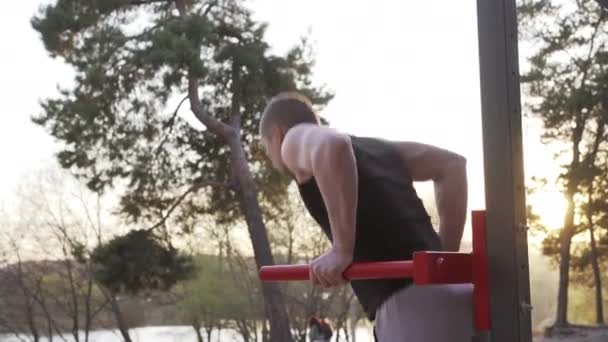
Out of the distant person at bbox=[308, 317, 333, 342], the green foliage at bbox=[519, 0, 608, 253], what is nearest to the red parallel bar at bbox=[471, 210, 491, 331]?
the green foliage at bbox=[519, 0, 608, 253]

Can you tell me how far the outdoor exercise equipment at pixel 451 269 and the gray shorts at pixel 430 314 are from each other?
30 mm

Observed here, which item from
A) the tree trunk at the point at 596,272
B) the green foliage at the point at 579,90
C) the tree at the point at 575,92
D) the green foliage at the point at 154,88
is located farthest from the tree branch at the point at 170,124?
the tree at the point at 575,92

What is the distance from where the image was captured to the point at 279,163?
1386 mm

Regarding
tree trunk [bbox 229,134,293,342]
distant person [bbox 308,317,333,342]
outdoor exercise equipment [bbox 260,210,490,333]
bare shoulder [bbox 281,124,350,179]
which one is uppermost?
tree trunk [bbox 229,134,293,342]

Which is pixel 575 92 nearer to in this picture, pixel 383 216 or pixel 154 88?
pixel 383 216

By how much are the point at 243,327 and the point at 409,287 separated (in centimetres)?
2138

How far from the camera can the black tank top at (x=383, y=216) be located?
4.25ft

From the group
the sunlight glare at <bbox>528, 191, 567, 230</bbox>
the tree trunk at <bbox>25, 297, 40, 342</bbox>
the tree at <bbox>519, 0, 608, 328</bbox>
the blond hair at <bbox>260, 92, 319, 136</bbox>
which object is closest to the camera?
the blond hair at <bbox>260, 92, 319, 136</bbox>

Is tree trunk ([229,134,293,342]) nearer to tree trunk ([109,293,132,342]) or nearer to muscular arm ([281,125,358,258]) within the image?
tree trunk ([109,293,132,342])

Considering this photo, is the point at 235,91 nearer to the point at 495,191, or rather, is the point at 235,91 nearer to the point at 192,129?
the point at 192,129

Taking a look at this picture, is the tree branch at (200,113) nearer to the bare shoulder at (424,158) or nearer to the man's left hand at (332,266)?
the bare shoulder at (424,158)

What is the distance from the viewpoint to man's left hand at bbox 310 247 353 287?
1218 mm

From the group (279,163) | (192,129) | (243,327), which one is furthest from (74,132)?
(279,163)

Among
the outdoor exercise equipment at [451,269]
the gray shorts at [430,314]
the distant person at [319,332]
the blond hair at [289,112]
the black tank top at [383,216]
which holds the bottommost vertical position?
the distant person at [319,332]
